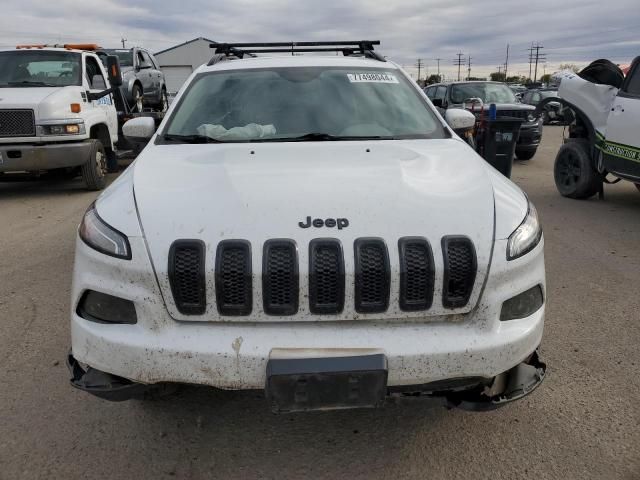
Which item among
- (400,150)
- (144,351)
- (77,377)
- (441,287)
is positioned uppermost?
(400,150)

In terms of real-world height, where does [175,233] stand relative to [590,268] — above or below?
above

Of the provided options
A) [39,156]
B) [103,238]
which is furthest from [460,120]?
[39,156]

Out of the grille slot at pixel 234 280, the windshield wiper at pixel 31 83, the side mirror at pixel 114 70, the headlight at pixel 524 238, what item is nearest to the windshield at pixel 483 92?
the side mirror at pixel 114 70

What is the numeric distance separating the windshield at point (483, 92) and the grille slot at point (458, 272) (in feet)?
35.9

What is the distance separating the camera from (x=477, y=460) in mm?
2410

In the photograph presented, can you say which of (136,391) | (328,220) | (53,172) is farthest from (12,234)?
(328,220)

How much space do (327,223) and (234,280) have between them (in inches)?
16.6

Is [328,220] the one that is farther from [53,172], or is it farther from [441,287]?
[53,172]

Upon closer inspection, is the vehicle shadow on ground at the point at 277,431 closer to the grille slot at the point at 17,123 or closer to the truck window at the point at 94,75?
the grille slot at the point at 17,123

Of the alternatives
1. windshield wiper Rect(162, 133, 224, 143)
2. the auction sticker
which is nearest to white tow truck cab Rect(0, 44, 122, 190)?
windshield wiper Rect(162, 133, 224, 143)

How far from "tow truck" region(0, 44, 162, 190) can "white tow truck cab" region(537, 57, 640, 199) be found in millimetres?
6829

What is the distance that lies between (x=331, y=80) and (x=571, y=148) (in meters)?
5.65

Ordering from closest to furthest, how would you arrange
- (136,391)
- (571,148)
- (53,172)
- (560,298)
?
(136,391) < (560,298) < (571,148) < (53,172)

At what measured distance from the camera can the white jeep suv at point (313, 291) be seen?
204 cm
